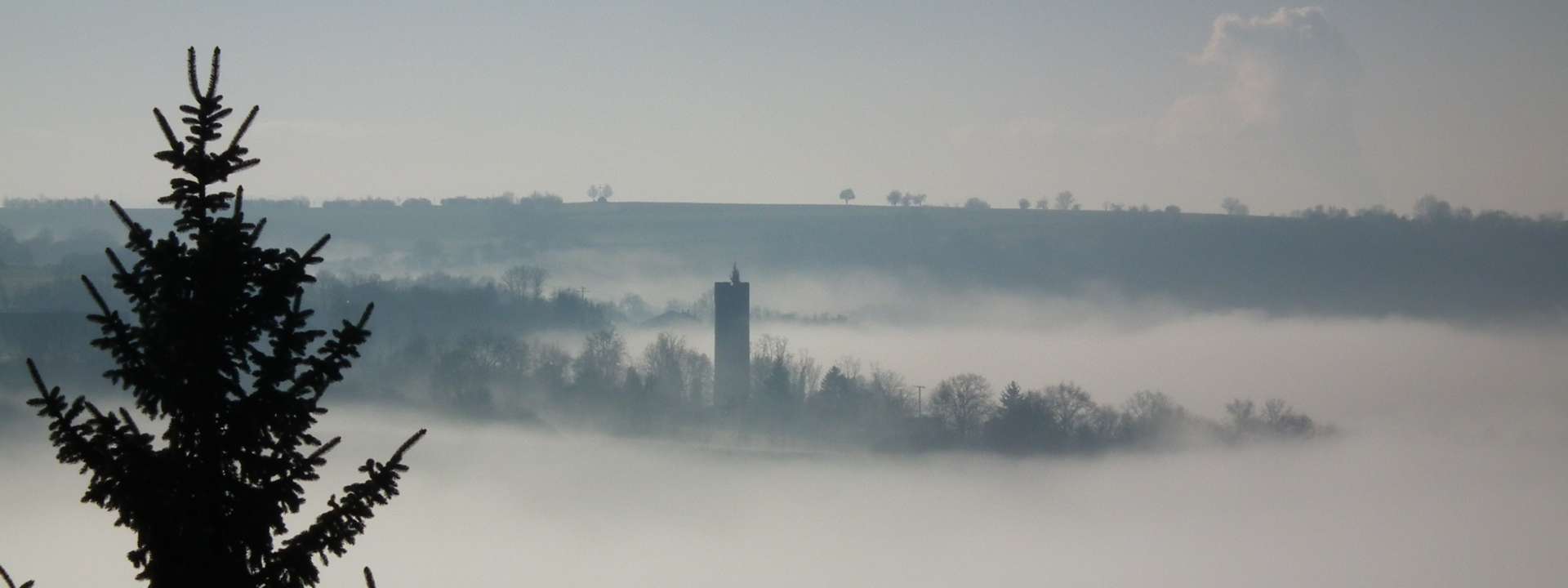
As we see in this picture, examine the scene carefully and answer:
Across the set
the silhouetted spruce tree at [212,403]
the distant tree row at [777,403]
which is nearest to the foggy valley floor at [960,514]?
the distant tree row at [777,403]

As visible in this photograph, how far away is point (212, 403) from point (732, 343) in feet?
470

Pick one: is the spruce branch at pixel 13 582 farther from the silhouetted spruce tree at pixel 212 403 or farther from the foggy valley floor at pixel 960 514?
the foggy valley floor at pixel 960 514

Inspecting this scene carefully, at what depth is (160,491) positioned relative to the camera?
8164 millimetres

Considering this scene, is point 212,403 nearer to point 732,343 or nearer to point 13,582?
point 13,582

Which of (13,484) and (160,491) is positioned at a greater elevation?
(160,491)

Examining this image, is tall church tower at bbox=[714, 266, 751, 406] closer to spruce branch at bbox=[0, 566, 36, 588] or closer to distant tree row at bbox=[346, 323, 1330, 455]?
distant tree row at bbox=[346, 323, 1330, 455]

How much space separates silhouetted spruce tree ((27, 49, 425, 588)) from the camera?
8109 millimetres

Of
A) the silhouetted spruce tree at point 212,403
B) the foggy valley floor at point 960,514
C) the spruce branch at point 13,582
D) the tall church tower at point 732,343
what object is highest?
the silhouetted spruce tree at point 212,403

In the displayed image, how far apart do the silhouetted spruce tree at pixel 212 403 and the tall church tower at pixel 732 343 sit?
13481 cm

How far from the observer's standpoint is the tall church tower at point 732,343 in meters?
145

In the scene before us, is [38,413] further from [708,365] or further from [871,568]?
[708,365]

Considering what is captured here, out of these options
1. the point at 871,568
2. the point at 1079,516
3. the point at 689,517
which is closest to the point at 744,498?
the point at 689,517

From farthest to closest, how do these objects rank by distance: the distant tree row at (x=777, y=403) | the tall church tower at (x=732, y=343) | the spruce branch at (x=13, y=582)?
1. the distant tree row at (x=777, y=403)
2. the tall church tower at (x=732, y=343)
3. the spruce branch at (x=13, y=582)

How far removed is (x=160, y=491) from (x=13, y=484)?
275 ft
